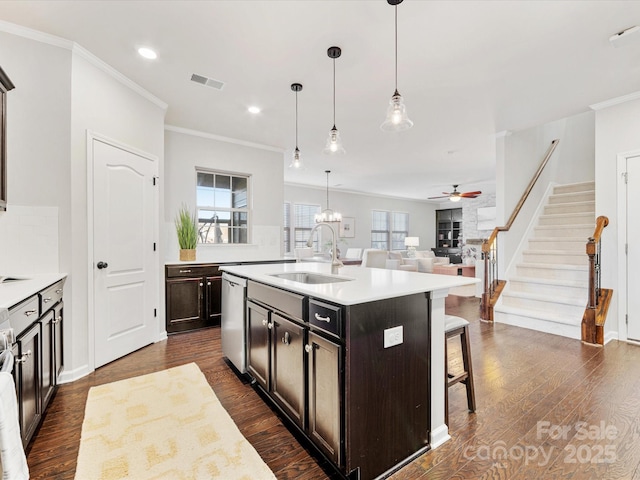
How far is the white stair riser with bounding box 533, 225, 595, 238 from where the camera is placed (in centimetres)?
453

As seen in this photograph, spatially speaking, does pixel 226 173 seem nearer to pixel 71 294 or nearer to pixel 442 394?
pixel 71 294

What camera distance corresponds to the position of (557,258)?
455 centimetres

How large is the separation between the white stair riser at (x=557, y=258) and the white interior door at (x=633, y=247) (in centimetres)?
76

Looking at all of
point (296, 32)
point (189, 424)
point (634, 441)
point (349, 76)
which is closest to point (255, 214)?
point (349, 76)

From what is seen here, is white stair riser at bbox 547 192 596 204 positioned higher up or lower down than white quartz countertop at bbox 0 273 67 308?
higher up

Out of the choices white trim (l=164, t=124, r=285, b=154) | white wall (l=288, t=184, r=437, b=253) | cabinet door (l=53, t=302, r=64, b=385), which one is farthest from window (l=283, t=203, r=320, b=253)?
cabinet door (l=53, t=302, r=64, b=385)

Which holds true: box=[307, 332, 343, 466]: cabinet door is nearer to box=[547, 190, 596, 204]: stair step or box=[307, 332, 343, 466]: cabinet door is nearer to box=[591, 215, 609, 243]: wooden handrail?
box=[591, 215, 609, 243]: wooden handrail

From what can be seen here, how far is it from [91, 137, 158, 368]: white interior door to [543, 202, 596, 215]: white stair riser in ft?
20.1

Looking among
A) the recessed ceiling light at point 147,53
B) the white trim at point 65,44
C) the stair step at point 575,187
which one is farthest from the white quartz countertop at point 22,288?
the stair step at point 575,187

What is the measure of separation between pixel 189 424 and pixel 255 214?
3.54 meters

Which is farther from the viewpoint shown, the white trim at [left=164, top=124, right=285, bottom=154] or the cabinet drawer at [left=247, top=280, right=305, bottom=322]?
the white trim at [left=164, top=124, right=285, bottom=154]

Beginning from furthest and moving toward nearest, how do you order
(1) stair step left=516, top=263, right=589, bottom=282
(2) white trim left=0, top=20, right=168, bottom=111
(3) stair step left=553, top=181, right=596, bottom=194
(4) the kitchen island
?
1. (3) stair step left=553, top=181, right=596, bottom=194
2. (1) stair step left=516, top=263, right=589, bottom=282
3. (2) white trim left=0, top=20, right=168, bottom=111
4. (4) the kitchen island

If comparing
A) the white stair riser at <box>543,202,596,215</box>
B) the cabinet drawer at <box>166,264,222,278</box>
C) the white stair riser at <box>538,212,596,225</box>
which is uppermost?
the white stair riser at <box>543,202,596,215</box>

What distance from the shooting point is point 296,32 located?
7.72 ft
